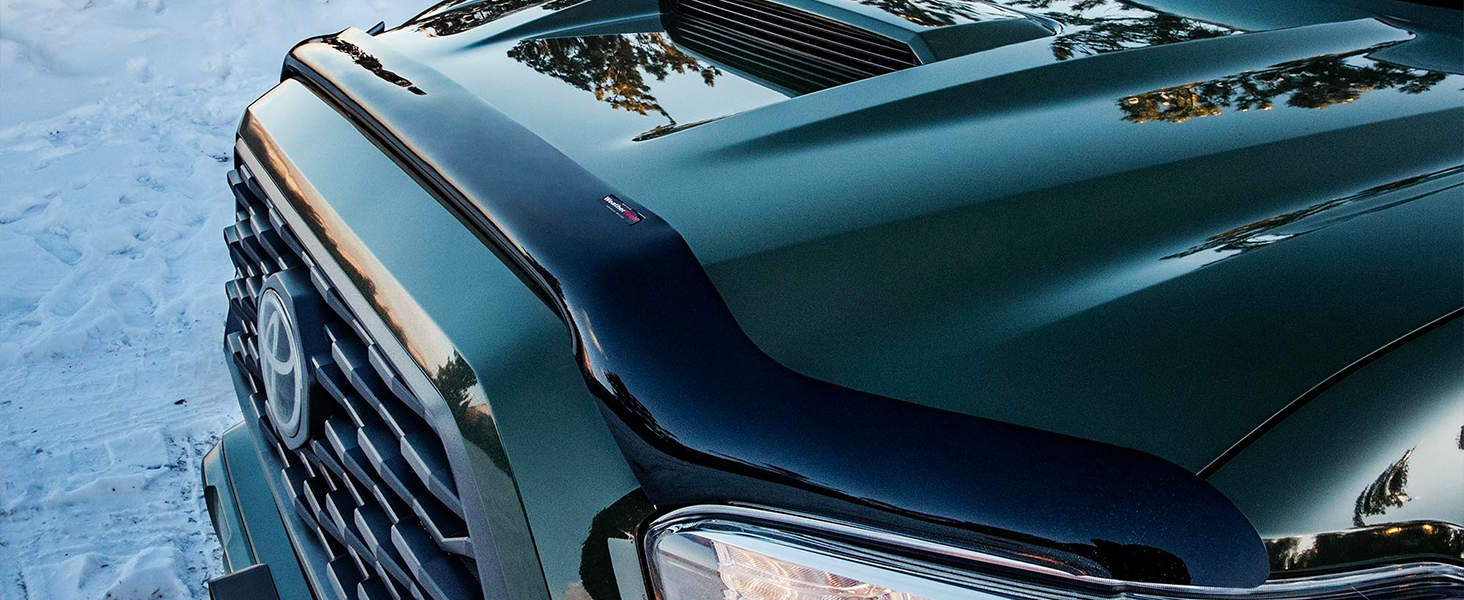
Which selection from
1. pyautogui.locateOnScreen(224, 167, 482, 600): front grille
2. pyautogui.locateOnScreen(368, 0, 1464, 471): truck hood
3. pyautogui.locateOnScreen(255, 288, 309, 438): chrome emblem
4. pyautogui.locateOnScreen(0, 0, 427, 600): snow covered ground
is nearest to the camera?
pyautogui.locateOnScreen(368, 0, 1464, 471): truck hood

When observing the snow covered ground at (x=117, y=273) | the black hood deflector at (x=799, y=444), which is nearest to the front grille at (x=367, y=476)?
the black hood deflector at (x=799, y=444)

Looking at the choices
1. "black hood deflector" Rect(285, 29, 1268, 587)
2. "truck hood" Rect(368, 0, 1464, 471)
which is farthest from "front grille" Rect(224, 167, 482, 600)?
"truck hood" Rect(368, 0, 1464, 471)

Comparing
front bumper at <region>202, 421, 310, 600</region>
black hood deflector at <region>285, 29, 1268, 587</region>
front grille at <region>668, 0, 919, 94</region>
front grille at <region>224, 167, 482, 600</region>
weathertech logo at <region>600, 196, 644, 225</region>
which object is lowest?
front bumper at <region>202, 421, 310, 600</region>

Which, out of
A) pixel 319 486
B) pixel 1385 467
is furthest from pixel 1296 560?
pixel 319 486

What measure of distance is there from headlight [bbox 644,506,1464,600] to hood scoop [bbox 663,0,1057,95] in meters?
0.92

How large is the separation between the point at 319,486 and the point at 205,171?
3.66m

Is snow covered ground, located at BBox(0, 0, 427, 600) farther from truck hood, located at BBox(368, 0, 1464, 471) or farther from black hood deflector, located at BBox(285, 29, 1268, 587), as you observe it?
black hood deflector, located at BBox(285, 29, 1268, 587)

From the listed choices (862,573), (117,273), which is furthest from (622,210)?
(117,273)

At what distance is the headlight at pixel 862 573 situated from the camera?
3.26 ft

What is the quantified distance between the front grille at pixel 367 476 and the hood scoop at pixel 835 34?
2.59 feet

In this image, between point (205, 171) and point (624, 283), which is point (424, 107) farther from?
point (205, 171)

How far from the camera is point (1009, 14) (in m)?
2.06

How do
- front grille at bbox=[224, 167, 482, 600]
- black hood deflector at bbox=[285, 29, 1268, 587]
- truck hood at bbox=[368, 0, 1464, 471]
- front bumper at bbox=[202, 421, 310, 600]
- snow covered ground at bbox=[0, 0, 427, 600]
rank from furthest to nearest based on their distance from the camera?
snow covered ground at bbox=[0, 0, 427, 600]
front bumper at bbox=[202, 421, 310, 600]
front grille at bbox=[224, 167, 482, 600]
truck hood at bbox=[368, 0, 1464, 471]
black hood deflector at bbox=[285, 29, 1268, 587]

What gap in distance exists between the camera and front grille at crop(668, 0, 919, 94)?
6.33 feet
